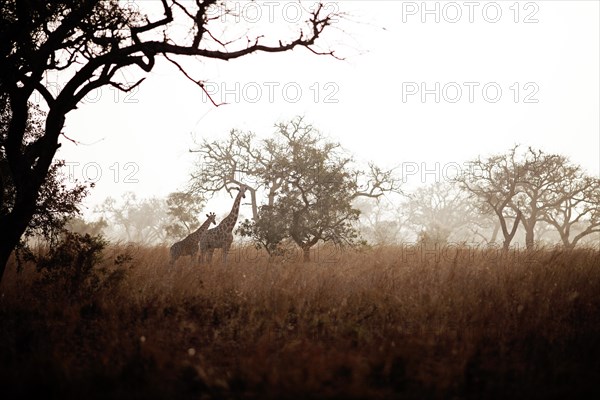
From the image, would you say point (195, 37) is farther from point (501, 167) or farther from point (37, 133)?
Result: point (501, 167)

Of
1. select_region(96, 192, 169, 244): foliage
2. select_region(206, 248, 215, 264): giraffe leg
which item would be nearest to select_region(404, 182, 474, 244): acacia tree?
select_region(96, 192, 169, 244): foliage

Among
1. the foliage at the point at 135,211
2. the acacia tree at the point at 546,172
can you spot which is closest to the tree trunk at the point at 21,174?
the acacia tree at the point at 546,172

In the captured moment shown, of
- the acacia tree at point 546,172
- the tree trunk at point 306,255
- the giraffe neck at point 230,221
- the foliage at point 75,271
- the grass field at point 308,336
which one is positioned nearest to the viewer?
the grass field at point 308,336

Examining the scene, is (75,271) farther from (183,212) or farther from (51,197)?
(183,212)

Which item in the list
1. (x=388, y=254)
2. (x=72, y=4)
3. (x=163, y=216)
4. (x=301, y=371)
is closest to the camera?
(x=301, y=371)

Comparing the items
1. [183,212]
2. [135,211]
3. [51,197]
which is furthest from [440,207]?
[51,197]

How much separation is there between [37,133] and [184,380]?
27.5ft

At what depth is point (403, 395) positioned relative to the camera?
361 cm

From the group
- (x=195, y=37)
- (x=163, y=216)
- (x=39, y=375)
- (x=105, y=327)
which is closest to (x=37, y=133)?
(x=195, y=37)

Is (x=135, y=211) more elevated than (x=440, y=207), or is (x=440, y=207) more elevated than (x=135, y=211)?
(x=440, y=207)

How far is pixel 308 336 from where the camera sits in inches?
197

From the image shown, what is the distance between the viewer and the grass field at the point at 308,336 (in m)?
3.67

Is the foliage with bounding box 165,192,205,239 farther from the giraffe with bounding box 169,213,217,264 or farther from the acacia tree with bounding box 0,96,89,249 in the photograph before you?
the acacia tree with bounding box 0,96,89,249

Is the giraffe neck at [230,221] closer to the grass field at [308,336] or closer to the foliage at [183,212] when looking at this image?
the grass field at [308,336]
